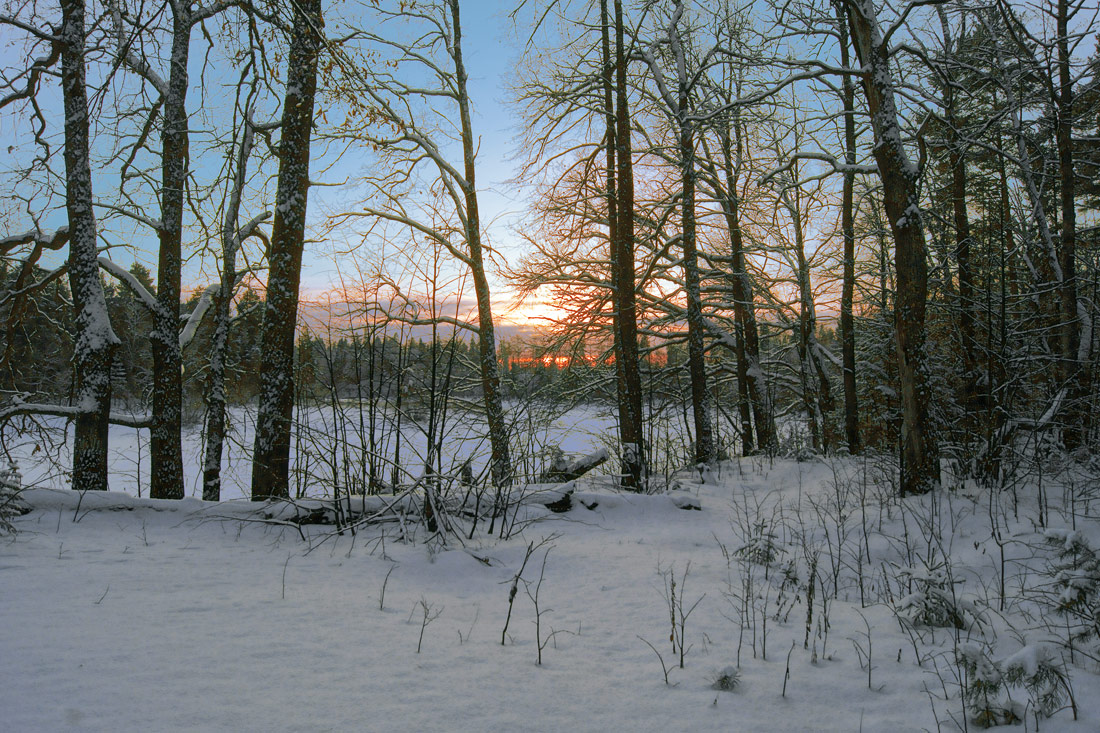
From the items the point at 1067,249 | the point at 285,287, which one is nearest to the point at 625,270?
the point at 285,287

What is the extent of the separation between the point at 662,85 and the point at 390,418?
27.4 ft

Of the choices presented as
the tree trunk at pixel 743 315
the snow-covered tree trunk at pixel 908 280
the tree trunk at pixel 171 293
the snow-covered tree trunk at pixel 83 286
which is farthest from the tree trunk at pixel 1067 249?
the snow-covered tree trunk at pixel 83 286

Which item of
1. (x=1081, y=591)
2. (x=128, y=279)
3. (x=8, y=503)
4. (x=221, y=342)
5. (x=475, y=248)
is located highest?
(x=475, y=248)

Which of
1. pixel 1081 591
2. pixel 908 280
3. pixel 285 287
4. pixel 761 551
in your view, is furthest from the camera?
pixel 908 280

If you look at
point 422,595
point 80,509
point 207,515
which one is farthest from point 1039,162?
point 80,509

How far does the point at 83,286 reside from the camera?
6.75m

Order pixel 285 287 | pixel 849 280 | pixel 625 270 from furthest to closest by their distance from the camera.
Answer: pixel 849 280
pixel 625 270
pixel 285 287

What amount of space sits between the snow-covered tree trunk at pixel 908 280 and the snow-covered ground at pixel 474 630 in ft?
4.16

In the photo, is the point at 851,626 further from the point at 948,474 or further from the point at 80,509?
the point at 80,509

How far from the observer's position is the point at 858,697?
259 cm

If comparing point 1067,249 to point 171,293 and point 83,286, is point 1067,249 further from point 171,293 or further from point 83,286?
point 83,286

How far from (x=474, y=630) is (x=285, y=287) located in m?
4.85

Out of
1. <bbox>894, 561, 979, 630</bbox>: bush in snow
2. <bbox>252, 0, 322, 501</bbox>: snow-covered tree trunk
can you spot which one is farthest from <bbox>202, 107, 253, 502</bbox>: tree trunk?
<bbox>894, 561, 979, 630</bbox>: bush in snow

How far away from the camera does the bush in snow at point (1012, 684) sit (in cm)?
231
